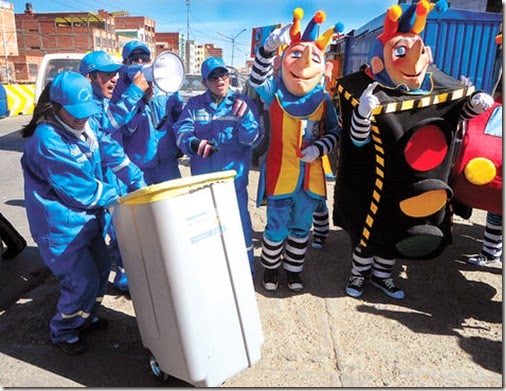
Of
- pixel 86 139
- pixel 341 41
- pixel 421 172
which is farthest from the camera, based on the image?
pixel 341 41

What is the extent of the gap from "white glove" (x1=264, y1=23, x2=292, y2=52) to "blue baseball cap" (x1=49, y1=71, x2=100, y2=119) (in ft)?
4.12

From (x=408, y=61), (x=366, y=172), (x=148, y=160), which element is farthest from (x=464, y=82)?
(x=148, y=160)

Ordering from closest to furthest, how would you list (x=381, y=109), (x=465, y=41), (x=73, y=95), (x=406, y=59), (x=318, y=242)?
1. (x=73, y=95)
2. (x=381, y=109)
3. (x=406, y=59)
4. (x=318, y=242)
5. (x=465, y=41)

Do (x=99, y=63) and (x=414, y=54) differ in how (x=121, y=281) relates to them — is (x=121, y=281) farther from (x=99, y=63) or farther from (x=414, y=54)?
(x=414, y=54)

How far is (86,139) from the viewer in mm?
2453

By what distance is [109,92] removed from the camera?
3102 millimetres

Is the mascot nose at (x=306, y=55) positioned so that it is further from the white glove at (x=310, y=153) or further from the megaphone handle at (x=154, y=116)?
the megaphone handle at (x=154, y=116)

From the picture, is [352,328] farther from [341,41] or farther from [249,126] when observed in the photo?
[341,41]

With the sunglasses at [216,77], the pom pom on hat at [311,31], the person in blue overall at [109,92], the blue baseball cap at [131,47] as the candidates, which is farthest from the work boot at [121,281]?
the pom pom on hat at [311,31]

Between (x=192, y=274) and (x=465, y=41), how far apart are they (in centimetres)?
681

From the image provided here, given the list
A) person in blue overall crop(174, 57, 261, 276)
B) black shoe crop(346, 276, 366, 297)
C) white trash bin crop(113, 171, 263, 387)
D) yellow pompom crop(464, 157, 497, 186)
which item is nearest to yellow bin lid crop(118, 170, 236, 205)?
white trash bin crop(113, 171, 263, 387)

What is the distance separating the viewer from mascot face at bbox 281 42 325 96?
305 cm

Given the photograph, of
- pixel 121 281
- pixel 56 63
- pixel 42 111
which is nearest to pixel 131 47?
pixel 42 111

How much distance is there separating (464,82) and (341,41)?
923cm
